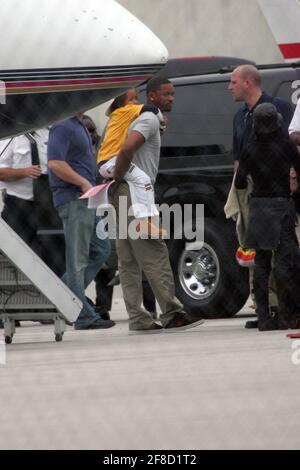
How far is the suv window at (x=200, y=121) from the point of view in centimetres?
1198

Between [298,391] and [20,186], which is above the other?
[20,186]

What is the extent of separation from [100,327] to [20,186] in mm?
1371

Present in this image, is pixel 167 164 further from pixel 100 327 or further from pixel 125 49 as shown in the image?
pixel 125 49

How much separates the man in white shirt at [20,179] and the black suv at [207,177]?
2.89 feet

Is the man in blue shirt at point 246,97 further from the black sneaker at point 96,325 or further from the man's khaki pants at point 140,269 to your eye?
the black sneaker at point 96,325

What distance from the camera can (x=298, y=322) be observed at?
33.4ft

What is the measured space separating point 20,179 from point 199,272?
1.45 metres

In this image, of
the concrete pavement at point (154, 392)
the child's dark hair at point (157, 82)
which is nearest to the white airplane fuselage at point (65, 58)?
the concrete pavement at point (154, 392)

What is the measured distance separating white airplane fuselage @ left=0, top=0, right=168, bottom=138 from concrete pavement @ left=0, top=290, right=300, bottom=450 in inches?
51.7

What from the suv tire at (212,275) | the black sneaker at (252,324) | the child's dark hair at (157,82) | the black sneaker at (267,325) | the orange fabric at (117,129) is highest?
the child's dark hair at (157,82)

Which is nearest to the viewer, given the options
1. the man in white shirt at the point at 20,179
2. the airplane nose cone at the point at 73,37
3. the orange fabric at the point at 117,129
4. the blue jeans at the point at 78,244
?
the airplane nose cone at the point at 73,37

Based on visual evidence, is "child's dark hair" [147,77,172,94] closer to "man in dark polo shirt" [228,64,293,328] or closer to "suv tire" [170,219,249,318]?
"man in dark polo shirt" [228,64,293,328]
